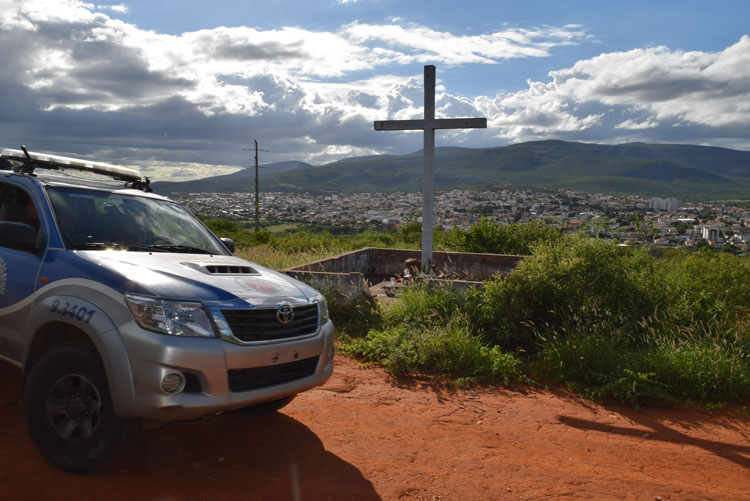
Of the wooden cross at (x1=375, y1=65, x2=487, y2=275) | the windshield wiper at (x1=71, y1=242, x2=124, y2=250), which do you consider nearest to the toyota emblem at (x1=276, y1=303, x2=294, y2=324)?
the windshield wiper at (x1=71, y1=242, x2=124, y2=250)

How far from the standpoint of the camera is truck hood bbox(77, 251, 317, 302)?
3.25m

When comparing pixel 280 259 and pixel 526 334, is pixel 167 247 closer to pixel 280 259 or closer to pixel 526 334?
pixel 526 334

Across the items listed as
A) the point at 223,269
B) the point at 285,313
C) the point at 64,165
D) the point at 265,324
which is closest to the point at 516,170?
the point at 64,165

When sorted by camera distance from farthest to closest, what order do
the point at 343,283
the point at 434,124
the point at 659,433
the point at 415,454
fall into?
1. the point at 434,124
2. the point at 343,283
3. the point at 659,433
4. the point at 415,454

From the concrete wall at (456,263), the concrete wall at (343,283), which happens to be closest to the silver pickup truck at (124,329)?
Result: the concrete wall at (343,283)

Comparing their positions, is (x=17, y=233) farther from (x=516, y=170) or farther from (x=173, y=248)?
(x=516, y=170)

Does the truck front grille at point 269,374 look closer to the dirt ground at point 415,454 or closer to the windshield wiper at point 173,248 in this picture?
the dirt ground at point 415,454

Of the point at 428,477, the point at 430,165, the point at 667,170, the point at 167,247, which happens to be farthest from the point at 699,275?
the point at 667,170

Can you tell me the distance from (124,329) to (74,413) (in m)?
0.71

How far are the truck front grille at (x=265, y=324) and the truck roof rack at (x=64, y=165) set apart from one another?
7.83 ft

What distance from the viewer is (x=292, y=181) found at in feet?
456

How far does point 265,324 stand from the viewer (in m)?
3.43

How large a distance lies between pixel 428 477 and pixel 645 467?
5.43 ft

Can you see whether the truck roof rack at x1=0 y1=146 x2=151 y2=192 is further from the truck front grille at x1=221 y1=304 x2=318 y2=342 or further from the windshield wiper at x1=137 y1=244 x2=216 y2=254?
the truck front grille at x1=221 y1=304 x2=318 y2=342
